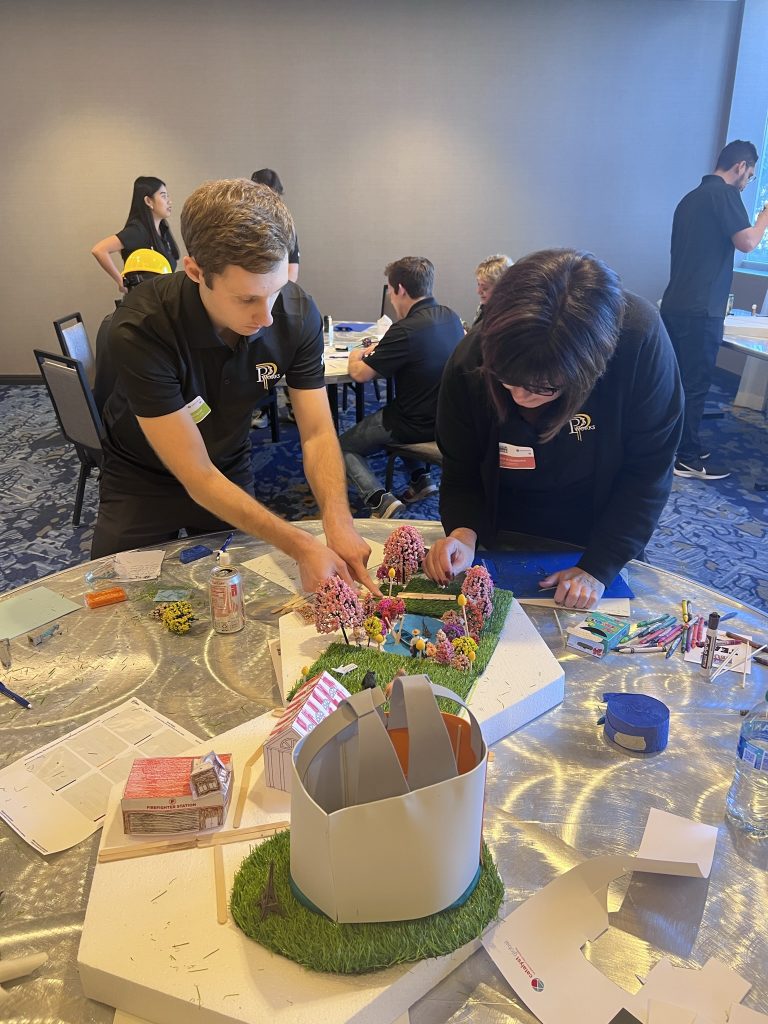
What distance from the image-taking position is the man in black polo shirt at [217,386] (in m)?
1.57

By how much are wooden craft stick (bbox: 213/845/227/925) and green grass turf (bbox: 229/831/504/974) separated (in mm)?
14

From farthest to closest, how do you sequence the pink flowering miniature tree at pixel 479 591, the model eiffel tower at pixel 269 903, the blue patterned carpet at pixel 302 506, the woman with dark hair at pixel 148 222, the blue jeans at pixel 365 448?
the woman with dark hair at pixel 148 222 → the blue jeans at pixel 365 448 → the blue patterned carpet at pixel 302 506 → the pink flowering miniature tree at pixel 479 591 → the model eiffel tower at pixel 269 903

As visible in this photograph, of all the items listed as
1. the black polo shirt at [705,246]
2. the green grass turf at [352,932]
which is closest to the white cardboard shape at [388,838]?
the green grass turf at [352,932]

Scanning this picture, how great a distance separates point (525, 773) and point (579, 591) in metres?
0.53

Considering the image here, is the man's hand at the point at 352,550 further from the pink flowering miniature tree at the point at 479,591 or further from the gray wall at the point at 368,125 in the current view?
the gray wall at the point at 368,125

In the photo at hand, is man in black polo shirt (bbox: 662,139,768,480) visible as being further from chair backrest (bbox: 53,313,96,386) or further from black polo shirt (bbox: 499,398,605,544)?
chair backrest (bbox: 53,313,96,386)

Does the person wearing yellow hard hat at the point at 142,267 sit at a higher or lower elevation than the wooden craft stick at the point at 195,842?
higher

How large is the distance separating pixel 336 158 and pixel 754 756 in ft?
21.5

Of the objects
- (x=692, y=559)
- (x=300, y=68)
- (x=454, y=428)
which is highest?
(x=300, y=68)

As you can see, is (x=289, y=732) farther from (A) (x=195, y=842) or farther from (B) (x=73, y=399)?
(B) (x=73, y=399)

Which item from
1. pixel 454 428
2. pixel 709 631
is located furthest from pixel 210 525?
pixel 709 631

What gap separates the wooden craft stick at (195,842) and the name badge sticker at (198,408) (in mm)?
1146

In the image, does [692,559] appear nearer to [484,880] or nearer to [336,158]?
[484,880]

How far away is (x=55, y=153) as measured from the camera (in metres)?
6.46
